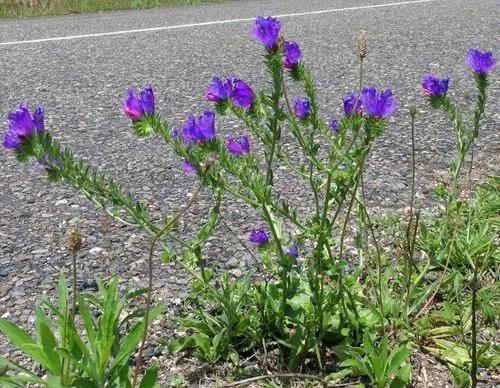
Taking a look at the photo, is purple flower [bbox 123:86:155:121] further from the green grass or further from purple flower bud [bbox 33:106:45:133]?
the green grass

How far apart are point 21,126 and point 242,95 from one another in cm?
58

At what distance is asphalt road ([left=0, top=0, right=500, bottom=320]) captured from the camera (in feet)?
9.02

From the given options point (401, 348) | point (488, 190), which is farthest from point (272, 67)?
point (488, 190)

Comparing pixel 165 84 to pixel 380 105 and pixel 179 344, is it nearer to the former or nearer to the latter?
pixel 179 344

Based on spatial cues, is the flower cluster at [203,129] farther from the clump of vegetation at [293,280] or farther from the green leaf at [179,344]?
the green leaf at [179,344]

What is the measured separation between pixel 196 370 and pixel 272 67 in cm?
82

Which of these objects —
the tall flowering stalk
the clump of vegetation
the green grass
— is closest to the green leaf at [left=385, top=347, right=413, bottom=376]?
the clump of vegetation

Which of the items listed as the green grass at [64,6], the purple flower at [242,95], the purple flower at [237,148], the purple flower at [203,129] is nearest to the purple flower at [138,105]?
the purple flower at [203,129]

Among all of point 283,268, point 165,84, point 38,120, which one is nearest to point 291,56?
point 283,268

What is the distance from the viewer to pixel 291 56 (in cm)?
190

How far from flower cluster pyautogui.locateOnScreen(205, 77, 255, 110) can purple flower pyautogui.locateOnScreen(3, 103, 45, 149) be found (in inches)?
17.6

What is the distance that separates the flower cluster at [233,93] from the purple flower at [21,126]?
446mm

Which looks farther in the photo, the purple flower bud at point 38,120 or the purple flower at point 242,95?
the purple flower at point 242,95

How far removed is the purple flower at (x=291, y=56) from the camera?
6.19ft
